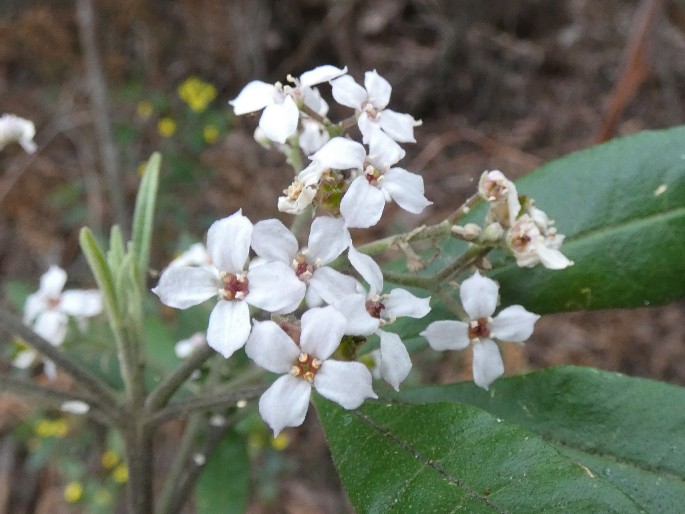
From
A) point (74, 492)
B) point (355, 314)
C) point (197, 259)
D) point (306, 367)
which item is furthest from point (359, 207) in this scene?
point (74, 492)

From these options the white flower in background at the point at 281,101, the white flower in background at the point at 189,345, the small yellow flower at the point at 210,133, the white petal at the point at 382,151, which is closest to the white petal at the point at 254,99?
the white flower in background at the point at 281,101

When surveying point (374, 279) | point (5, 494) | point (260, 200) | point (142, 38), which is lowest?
point (5, 494)

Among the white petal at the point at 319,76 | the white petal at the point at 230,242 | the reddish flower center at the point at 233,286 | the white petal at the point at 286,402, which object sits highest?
the white petal at the point at 319,76

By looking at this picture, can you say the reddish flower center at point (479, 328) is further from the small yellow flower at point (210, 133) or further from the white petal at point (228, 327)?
the small yellow flower at point (210, 133)

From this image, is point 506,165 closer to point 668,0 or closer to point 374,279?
point 668,0

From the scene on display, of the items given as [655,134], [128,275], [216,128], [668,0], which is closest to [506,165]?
[668,0]

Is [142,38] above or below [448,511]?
below

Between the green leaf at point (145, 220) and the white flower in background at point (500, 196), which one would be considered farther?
the green leaf at point (145, 220)

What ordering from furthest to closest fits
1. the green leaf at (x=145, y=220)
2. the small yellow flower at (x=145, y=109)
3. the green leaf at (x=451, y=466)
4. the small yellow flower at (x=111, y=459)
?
the small yellow flower at (x=145, y=109)
the small yellow flower at (x=111, y=459)
the green leaf at (x=145, y=220)
the green leaf at (x=451, y=466)

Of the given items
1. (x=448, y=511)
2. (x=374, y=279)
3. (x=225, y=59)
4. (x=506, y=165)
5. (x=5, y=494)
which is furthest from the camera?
(x=225, y=59)
